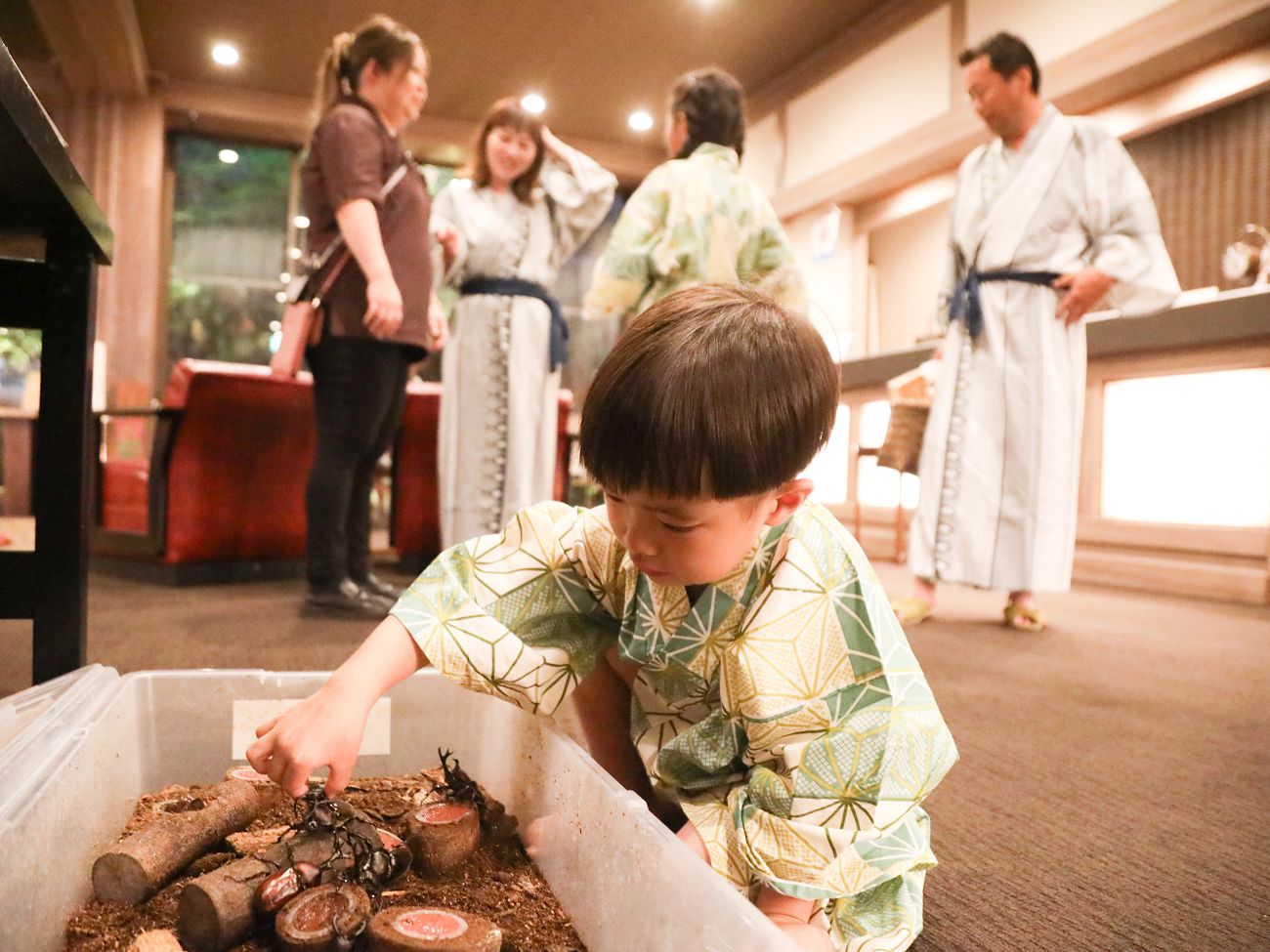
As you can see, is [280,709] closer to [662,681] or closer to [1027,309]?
[662,681]

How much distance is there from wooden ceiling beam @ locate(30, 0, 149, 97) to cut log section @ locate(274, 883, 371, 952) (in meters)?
4.87

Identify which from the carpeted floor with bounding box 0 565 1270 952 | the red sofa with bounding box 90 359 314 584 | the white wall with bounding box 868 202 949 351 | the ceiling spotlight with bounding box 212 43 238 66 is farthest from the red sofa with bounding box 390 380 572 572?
the white wall with bounding box 868 202 949 351

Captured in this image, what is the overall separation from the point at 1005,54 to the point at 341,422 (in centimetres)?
169

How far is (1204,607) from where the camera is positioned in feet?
9.41

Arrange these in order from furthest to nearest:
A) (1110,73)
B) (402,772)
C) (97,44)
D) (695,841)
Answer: (97,44) → (1110,73) → (402,772) → (695,841)

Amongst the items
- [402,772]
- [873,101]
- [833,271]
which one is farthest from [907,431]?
[833,271]

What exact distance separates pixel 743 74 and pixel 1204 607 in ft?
13.1

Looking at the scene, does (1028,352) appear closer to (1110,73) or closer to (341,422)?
(341,422)

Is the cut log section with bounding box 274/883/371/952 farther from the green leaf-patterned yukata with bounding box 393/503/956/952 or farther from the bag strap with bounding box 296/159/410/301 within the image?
the bag strap with bounding box 296/159/410/301

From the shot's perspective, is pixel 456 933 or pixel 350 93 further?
pixel 350 93

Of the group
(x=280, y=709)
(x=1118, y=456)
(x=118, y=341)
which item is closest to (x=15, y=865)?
(x=280, y=709)

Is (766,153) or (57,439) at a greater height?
(766,153)

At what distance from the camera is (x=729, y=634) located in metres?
0.68

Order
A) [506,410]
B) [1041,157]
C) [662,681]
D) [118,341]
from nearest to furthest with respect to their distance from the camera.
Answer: [662,681], [1041,157], [506,410], [118,341]
